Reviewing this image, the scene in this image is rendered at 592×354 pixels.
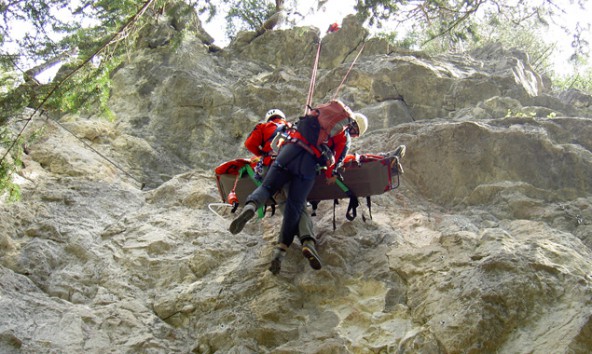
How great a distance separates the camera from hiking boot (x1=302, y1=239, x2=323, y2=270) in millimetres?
5133

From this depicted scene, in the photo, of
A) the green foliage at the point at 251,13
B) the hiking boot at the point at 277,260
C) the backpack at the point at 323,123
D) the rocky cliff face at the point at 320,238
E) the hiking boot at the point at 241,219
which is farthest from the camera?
the green foliage at the point at 251,13

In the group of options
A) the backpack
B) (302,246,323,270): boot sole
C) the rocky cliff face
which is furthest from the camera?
the backpack

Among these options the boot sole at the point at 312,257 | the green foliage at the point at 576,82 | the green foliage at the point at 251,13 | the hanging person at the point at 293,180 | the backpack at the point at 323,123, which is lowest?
the boot sole at the point at 312,257

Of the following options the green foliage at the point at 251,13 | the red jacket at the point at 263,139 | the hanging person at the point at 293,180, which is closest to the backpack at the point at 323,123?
the hanging person at the point at 293,180

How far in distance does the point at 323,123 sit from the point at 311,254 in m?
1.46

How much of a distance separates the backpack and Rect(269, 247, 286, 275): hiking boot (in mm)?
1204

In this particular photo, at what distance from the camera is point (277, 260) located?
17.3 ft

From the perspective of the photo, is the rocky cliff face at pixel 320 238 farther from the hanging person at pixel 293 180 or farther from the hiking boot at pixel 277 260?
the hanging person at pixel 293 180

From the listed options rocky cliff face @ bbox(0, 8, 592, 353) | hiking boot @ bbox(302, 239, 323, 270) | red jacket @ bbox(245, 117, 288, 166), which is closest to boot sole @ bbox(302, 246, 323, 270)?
hiking boot @ bbox(302, 239, 323, 270)

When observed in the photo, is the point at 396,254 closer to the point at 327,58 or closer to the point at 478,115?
the point at 478,115

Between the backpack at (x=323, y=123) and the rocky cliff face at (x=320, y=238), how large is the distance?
1226 millimetres

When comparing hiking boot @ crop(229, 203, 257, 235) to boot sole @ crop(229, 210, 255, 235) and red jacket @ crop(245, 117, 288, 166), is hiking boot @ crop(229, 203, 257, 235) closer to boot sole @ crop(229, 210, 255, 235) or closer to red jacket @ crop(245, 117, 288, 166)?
boot sole @ crop(229, 210, 255, 235)

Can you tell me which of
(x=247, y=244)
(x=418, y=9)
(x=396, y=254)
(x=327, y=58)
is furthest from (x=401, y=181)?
(x=327, y=58)

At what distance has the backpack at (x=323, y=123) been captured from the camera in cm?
559
